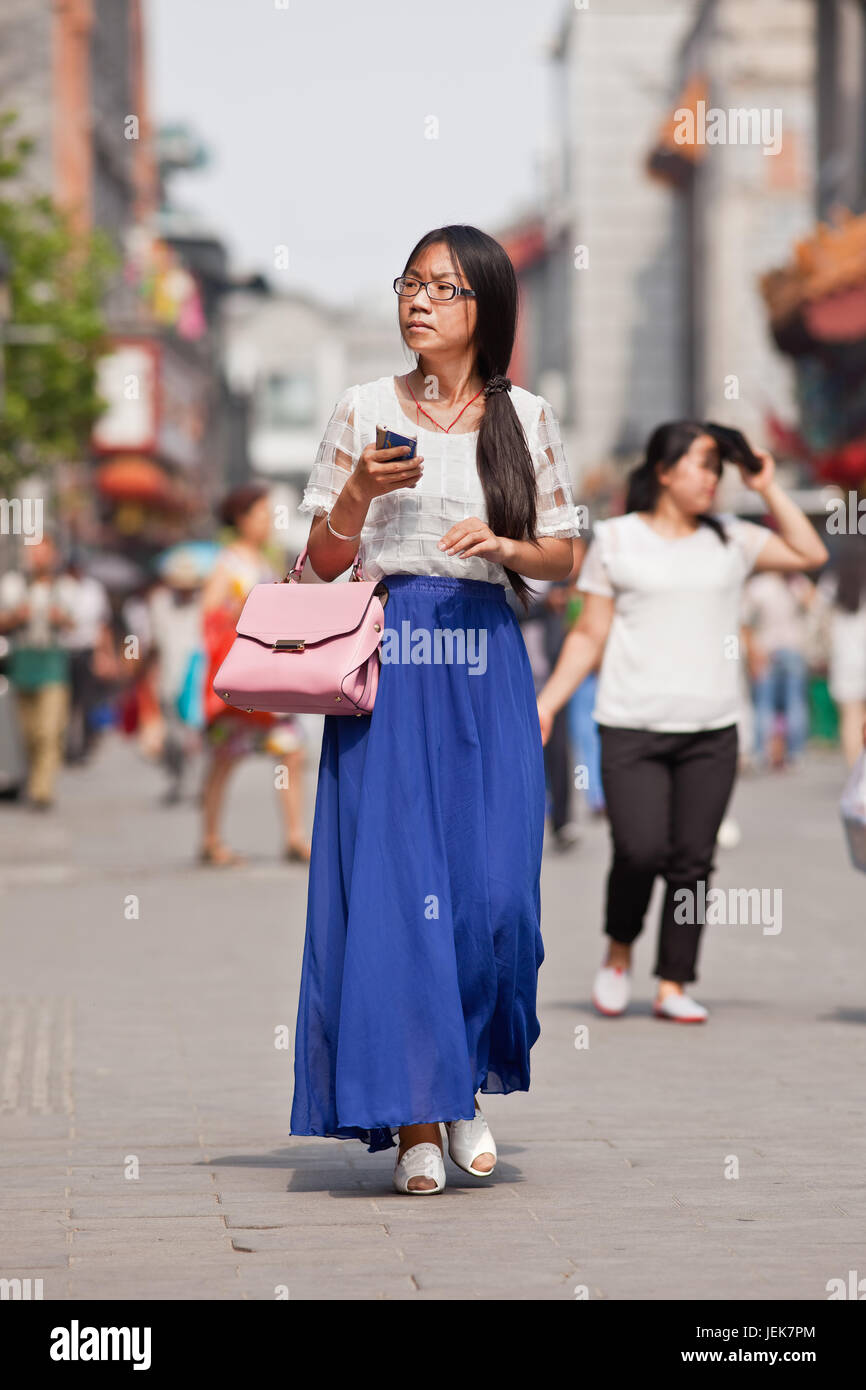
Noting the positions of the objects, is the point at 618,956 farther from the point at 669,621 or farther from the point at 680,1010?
the point at 669,621

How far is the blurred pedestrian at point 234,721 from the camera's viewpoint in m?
12.7

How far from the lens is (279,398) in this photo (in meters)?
102

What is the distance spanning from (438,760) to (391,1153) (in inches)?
42.8

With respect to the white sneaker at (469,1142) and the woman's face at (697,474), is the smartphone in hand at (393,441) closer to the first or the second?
the white sneaker at (469,1142)

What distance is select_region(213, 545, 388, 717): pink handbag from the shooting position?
17.2 feet

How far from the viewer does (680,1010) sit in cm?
799

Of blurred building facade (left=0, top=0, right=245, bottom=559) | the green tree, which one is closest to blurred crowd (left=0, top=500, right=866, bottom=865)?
the green tree

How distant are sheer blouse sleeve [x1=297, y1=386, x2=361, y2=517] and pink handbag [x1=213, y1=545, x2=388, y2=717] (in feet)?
0.60

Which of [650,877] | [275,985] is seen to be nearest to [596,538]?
[650,877]

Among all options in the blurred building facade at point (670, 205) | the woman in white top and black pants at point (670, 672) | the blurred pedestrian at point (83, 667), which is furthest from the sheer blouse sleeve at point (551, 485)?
the blurred building facade at point (670, 205)

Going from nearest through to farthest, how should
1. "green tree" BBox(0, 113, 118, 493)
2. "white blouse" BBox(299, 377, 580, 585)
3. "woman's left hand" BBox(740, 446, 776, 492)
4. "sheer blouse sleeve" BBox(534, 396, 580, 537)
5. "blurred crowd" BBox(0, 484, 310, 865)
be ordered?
"white blouse" BBox(299, 377, 580, 585)
"sheer blouse sleeve" BBox(534, 396, 580, 537)
"woman's left hand" BBox(740, 446, 776, 492)
"blurred crowd" BBox(0, 484, 310, 865)
"green tree" BBox(0, 113, 118, 493)

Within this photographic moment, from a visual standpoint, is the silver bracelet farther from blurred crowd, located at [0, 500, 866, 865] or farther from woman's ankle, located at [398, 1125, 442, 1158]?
blurred crowd, located at [0, 500, 866, 865]

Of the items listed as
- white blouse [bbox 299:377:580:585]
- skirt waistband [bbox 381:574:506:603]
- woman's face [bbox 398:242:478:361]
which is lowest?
skirt waistband [bbox 381:574:506:603]

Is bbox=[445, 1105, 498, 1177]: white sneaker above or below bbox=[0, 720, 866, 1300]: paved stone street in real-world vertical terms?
above
